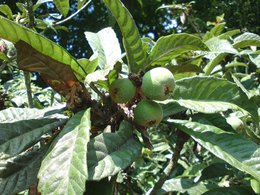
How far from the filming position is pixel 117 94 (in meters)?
1.01

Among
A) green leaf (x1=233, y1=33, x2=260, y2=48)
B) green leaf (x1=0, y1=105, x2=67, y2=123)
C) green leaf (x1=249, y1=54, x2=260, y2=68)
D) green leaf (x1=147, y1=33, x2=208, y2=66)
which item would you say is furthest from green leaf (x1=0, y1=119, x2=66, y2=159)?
green leaf (x1=249, y1=54, x2=260, y2=68)

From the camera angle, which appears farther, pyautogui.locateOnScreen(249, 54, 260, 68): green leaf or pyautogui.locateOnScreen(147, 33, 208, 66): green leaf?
pyautogui.locateOnScreen(249, 54, 260, 68): green leaf

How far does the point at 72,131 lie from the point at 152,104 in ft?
0.57

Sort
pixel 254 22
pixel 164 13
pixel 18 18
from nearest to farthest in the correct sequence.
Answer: pixel 18 18 → pixel 254 22 → pixel 164 13

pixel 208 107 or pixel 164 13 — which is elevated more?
pixel 208 107

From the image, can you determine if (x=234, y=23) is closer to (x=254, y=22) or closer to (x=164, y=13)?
(x=254, y=22)

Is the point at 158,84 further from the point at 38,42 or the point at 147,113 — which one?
the point at 38,42

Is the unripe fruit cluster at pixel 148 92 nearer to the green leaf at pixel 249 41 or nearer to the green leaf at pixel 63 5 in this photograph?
the green leaf at pixel 249 41

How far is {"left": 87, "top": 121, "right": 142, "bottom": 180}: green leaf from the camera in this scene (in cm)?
89

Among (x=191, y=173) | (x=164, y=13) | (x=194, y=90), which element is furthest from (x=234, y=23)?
(x=194, y=90)

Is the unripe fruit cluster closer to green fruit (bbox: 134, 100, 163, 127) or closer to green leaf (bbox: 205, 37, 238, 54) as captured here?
green fruit (bbox: 134, 100, 163, 127)

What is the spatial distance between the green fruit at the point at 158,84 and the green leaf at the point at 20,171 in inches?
9.7

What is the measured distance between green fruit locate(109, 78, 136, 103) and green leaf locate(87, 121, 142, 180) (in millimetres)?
59

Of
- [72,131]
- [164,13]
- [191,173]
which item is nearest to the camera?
[72,131]
